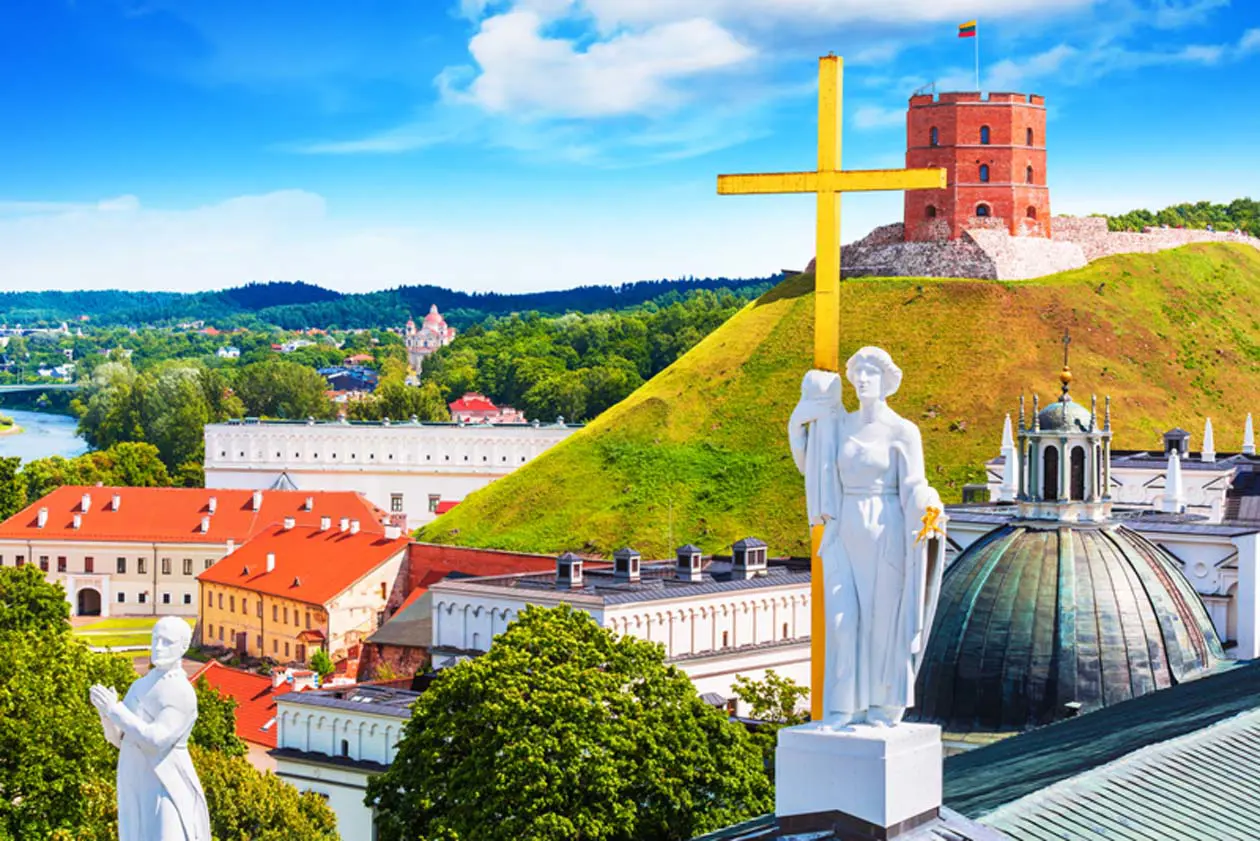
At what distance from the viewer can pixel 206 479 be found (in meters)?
158

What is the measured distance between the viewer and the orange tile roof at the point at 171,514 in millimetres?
124375

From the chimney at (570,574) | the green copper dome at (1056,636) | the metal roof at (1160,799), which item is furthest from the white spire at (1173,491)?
the metal roof at (1160,799)

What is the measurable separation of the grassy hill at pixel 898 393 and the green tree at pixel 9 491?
3435 cm

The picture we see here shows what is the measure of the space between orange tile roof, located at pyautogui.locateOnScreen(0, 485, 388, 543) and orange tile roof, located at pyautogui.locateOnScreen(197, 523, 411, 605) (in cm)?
968

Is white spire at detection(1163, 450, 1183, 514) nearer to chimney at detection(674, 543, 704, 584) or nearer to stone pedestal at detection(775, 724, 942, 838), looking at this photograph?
chimney at detection(674, 543, 704, 584)

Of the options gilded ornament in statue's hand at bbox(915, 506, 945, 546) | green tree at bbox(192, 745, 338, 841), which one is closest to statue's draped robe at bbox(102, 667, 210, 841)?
gilded ornament in statue's hand at bbox(915, 506, 945, 546)

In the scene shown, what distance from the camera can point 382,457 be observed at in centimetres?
15325

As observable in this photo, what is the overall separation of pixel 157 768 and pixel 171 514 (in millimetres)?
114877

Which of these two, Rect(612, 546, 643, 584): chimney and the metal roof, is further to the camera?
Rect(612, 546, 643, 584): chimney

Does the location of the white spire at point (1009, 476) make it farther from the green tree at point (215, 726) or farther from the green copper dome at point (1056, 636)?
the green tree at point (215, 726)

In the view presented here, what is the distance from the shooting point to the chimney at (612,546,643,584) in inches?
3073

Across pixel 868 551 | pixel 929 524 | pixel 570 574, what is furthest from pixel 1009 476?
pixel 929 524

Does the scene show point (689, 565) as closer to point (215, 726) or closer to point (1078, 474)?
point (215, 726)

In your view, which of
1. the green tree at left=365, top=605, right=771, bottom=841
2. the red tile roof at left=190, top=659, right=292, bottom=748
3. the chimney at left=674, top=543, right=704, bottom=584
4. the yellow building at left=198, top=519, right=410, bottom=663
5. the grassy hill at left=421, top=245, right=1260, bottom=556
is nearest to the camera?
the green tree at left=365, top=605, right=771, bottom=841
